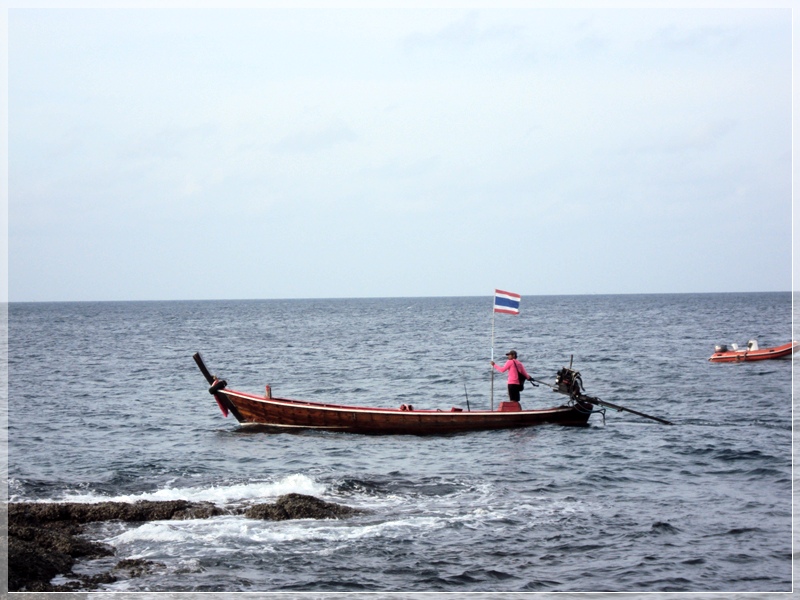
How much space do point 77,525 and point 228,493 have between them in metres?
3.25

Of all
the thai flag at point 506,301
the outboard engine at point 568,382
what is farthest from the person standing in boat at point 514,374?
the thai flag at point 506,301

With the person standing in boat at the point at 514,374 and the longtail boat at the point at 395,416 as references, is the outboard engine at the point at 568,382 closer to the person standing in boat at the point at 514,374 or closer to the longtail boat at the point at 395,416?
the longtail boat at the point at 395,416

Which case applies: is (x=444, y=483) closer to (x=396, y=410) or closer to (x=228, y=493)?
(x=228, y=493)

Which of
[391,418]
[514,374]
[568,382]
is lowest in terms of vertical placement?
[391,418]

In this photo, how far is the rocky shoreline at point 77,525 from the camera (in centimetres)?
1124

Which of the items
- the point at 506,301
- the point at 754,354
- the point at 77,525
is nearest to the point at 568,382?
the point at 506,301

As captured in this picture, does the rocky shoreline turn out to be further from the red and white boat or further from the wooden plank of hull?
the red and white boat

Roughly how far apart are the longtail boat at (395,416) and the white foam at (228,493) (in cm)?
600

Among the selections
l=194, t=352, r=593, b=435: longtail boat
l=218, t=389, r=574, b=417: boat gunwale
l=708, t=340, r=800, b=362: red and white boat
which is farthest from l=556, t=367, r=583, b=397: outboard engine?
l=708, t=340, r=800, b=362: red and white boat

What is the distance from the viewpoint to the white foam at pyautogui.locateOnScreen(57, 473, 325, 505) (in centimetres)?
1641

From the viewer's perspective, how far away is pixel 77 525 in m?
14.3

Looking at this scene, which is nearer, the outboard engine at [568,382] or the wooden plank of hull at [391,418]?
the wooden plank of hull at [391,418]

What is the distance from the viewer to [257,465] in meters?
20.0

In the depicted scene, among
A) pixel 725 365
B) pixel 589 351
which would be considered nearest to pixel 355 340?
pixel 589 351
